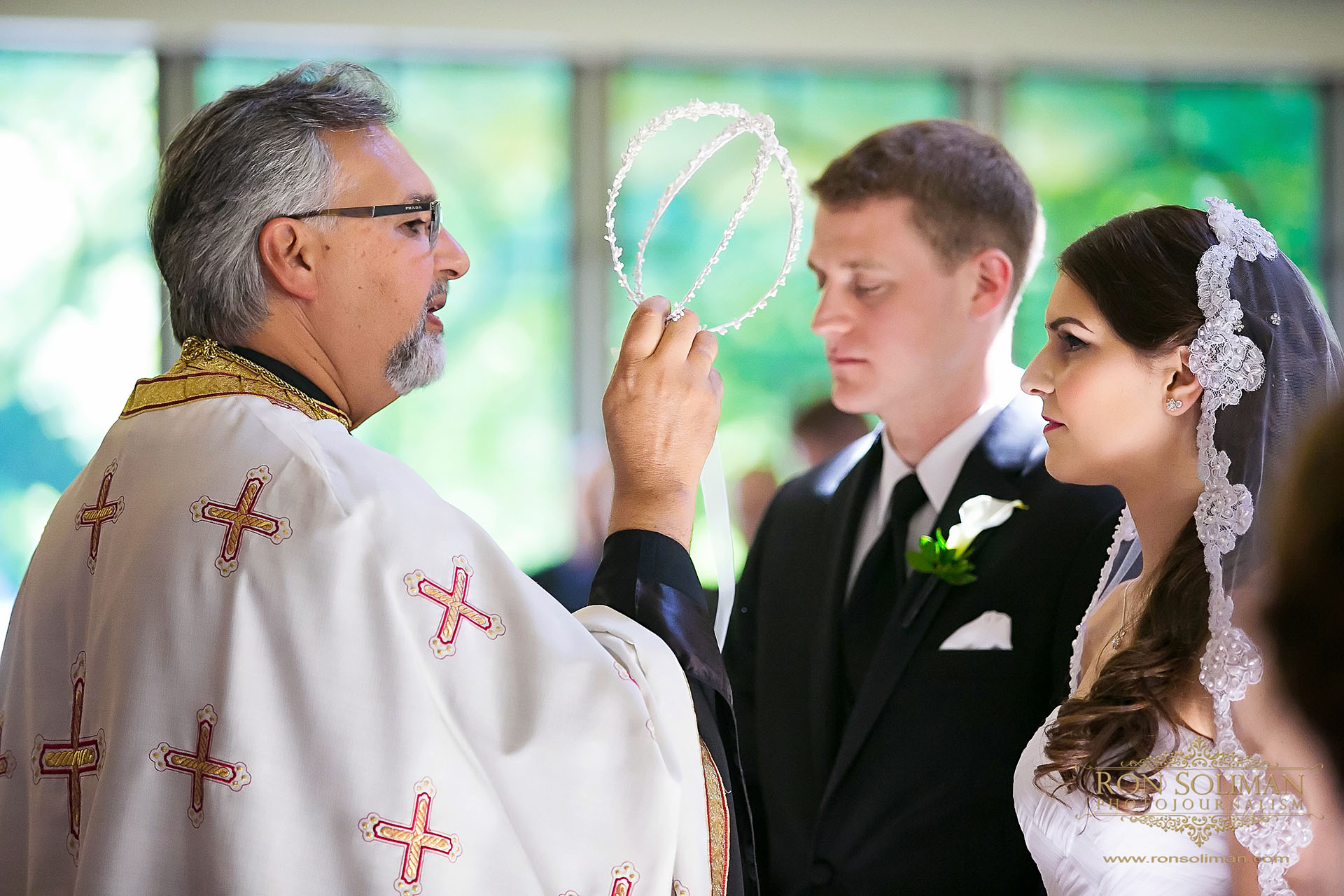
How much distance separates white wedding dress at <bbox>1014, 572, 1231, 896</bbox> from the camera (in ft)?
6.16

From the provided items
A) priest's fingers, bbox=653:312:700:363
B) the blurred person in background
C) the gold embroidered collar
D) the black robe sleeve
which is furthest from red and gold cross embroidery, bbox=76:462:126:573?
the blurred person in background

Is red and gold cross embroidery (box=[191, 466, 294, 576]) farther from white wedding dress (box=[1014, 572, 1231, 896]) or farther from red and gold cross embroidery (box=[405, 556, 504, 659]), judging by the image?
white wedding dress (box=[1014, 572, 1231, 896])

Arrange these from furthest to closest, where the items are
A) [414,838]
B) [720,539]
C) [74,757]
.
Answer: [720,539]
[74,757]
[414,838]

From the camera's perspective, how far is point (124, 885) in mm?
1507

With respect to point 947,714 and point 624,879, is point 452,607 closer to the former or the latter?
point 624,879

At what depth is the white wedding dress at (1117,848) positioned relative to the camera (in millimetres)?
1879

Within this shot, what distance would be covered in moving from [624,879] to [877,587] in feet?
3.98

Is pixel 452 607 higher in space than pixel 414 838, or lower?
higher

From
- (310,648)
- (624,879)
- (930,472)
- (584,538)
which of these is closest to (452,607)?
(310,648)

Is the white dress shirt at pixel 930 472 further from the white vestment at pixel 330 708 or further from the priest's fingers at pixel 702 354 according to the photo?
the white vestment at pixel 330 708

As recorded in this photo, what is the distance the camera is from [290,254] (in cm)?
189

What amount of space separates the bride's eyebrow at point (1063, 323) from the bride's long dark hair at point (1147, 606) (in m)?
0.04

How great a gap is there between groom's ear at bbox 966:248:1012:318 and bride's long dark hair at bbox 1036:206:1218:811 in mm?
705

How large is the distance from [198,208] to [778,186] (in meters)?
5.55
